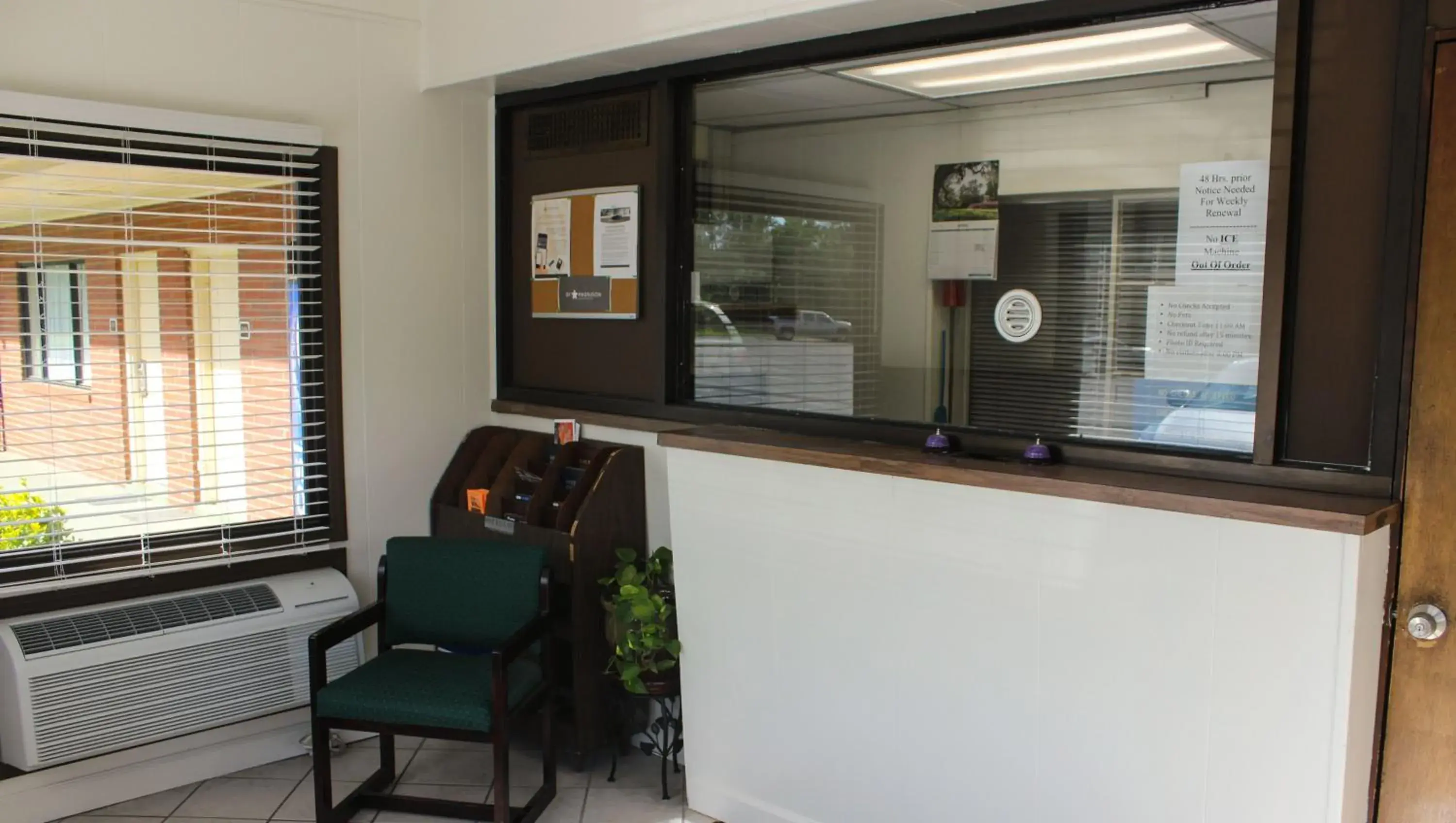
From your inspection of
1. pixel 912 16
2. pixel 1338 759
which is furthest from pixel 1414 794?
pixel 912 16

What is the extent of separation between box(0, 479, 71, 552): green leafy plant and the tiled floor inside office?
0.86 m

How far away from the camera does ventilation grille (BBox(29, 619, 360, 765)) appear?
129 inches

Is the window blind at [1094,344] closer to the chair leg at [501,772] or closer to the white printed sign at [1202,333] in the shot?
the white printed sign at [1202,333]

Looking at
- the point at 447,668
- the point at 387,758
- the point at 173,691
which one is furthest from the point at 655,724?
the point at 173,691

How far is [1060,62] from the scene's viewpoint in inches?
109

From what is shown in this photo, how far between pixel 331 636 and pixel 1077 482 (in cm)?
222

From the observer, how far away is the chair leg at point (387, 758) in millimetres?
3650

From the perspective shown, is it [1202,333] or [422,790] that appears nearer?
[1202,333]

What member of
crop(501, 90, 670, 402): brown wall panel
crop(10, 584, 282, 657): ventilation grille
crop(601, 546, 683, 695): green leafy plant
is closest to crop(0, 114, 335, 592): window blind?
crop(10, 584, 282, 657): ventilation grille

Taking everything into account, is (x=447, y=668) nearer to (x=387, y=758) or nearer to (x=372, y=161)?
(x=387, y=758)

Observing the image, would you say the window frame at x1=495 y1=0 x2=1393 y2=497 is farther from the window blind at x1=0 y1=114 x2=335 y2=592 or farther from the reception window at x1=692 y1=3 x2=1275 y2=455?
the window blind at x1=0 y1=114 x2=335 y2=592

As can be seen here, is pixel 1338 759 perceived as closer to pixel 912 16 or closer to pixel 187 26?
pixel 912 16

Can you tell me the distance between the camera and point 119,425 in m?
3.53

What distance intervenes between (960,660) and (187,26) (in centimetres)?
306
